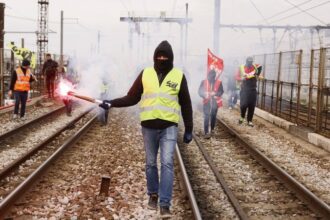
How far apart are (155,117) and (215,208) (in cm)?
172

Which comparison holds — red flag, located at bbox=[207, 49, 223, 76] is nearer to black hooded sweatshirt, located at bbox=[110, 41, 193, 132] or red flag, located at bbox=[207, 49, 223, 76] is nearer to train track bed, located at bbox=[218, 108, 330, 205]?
train track bed, located at bbox=[218, 108, 330, 205]

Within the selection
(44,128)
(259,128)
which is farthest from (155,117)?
(259,128)

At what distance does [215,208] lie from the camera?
6.80 metres

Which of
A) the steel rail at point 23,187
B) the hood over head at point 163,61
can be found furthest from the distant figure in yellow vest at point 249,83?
the hood over head at point 163,61

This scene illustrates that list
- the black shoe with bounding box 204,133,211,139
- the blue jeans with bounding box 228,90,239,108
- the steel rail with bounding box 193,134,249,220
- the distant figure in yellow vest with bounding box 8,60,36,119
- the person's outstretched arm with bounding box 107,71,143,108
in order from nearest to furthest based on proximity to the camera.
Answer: the person's outstretched arm with bounding box 107,71,143,108, the steel rail with bounding box 193,134,249,220, the black shoe with bounding box 204,133,211,139, the distant figure in yellow vest with bounding box 8,60,36,119, the blue jeans with bounding box 228,90,239,108

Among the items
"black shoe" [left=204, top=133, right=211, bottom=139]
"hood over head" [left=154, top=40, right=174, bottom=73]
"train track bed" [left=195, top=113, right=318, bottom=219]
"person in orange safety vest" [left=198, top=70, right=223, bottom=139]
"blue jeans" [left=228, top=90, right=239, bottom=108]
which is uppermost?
"hood over head" [left=154, top=40, right=174, bottom=73]

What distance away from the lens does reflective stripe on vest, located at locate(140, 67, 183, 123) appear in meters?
5.96

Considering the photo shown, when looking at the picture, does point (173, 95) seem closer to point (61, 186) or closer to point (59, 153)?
point (61, 186)

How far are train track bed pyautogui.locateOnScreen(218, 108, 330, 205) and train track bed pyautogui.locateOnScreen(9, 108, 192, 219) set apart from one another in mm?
2423

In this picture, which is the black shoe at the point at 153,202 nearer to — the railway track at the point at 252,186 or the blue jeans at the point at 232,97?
the railway track at the point at 252,186

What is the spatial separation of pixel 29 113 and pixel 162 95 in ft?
45.7

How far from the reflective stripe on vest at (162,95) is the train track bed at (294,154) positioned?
10.0 feet

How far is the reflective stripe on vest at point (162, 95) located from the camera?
596 cm

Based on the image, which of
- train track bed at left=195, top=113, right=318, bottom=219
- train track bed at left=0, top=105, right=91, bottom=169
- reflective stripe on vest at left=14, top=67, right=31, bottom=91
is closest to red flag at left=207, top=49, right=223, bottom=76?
train track bed at left=195, top=113, right=318, bottom=219
